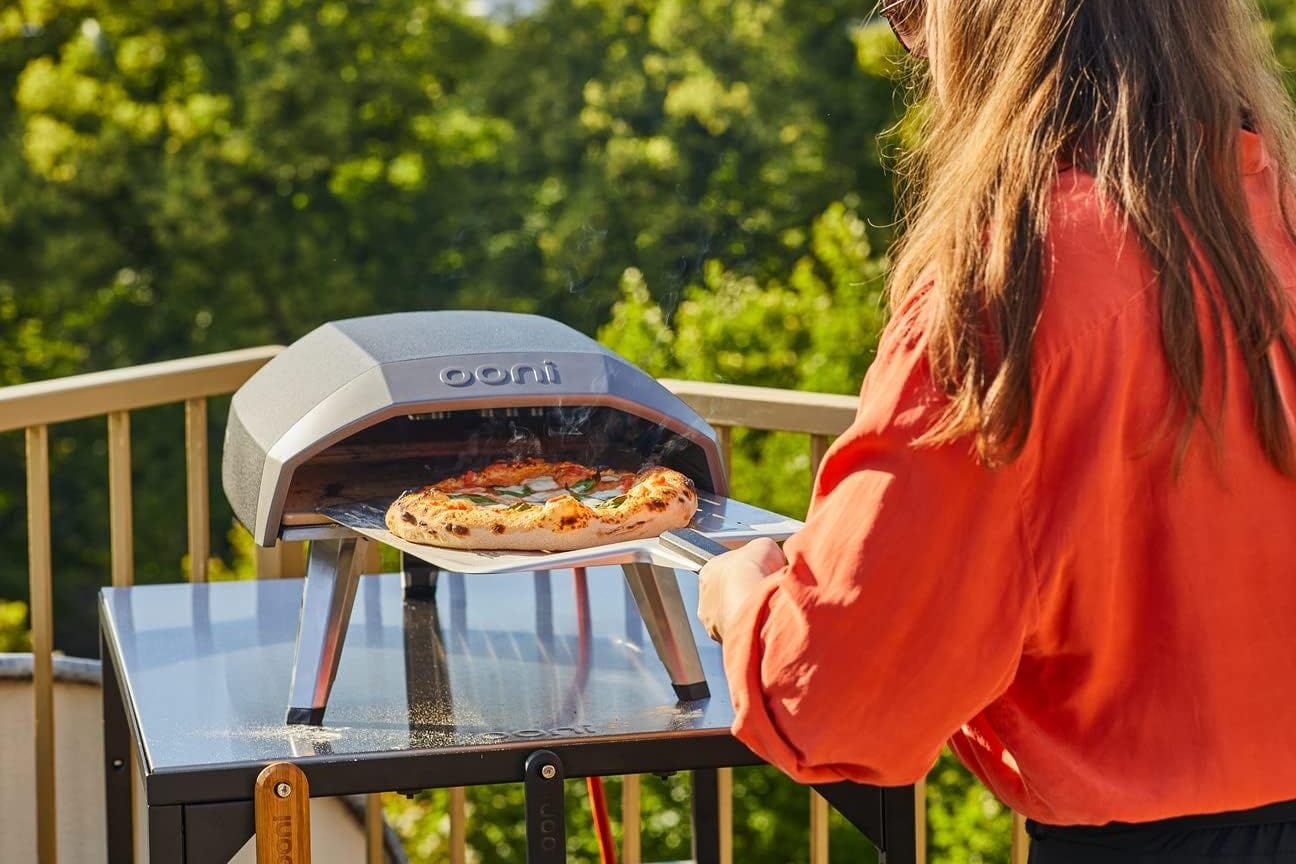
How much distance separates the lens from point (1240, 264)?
1104mm

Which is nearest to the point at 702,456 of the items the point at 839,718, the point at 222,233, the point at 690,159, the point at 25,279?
the point at 839,718

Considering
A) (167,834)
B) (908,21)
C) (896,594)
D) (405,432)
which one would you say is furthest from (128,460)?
(896,594)

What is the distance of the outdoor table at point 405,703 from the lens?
5.96 feet

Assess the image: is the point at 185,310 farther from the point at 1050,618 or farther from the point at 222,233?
the point at 1050,618

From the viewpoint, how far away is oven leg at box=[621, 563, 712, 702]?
2.02m

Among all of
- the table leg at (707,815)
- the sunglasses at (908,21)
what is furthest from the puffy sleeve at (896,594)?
the table leg at (707,815)

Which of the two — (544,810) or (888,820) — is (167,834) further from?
(888,820)

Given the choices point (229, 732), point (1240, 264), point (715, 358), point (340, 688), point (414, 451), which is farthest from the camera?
point (715, 358)

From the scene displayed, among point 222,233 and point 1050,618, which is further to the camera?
point 222,233

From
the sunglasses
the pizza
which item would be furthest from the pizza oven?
the sunglasses

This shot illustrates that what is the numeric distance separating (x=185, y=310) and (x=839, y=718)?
15.2 m

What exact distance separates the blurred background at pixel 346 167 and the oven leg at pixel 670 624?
10.5 meters

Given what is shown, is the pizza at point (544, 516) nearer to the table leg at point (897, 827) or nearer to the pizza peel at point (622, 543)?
the pizza peel at point (622, 543)

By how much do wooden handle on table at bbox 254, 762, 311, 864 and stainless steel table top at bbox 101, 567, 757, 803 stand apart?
1.5 inches
